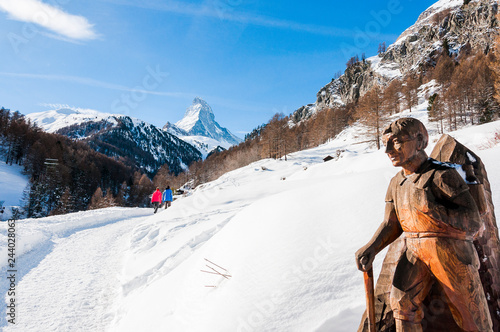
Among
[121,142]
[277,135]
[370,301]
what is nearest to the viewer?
[370,301]

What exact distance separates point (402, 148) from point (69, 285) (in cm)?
746

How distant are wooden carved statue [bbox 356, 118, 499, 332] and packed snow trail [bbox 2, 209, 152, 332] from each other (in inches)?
194

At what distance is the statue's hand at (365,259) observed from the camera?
1.74m

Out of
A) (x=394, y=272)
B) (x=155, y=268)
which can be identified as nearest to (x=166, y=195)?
(x=155, y=268)

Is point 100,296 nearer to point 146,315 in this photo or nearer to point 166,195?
point 146,315

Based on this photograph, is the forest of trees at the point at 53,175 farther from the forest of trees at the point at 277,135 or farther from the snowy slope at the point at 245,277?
the snowy slope at the point at 245,277

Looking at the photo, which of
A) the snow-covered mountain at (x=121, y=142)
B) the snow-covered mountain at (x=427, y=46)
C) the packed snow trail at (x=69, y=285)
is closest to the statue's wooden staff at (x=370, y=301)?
the packed snow trail at (x=69, y=285)

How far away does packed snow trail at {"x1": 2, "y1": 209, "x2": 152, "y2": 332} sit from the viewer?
4414mm

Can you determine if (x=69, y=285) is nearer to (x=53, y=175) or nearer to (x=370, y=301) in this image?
(x=370, y=301)

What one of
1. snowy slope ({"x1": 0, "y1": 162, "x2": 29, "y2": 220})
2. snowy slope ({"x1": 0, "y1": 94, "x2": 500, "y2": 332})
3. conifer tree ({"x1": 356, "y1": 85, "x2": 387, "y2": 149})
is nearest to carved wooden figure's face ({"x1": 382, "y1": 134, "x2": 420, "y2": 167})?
snowy slope ({"x1": 0, "y1": 94, "x2": 500, "y2": 332})

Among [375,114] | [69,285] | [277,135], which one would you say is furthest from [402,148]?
[277,135]

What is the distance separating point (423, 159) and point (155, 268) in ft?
20.2

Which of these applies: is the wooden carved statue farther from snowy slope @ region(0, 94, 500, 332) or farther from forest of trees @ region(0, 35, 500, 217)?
forest of trees @ region(0, 35, 500, 217)

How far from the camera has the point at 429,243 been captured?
158cm
